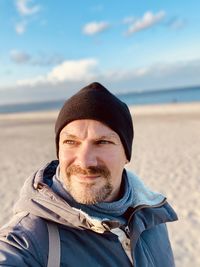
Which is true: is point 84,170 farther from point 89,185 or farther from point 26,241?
point 26,241

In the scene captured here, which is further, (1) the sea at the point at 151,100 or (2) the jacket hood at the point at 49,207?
(1) the sea at the point at 151,100

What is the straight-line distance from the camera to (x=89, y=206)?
1.56 meters

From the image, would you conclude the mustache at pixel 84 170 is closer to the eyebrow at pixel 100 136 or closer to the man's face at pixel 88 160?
the man's face at pixel 88 160

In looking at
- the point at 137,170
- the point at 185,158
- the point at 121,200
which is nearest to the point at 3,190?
the point at 137,170

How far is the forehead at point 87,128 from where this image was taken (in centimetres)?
161

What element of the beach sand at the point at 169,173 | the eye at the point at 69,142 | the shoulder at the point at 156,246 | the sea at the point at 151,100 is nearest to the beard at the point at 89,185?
the eye at the point at 69,142

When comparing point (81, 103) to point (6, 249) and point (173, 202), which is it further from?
point (173, 202)

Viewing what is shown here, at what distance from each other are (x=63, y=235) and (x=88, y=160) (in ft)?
1.13

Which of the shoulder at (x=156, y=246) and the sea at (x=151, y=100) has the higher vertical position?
the sea at (x=151, y=100)

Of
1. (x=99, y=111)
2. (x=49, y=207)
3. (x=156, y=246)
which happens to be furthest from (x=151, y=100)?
(x=49, y=207)

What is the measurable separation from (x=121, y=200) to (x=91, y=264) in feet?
1.18

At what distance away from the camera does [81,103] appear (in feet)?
5.46

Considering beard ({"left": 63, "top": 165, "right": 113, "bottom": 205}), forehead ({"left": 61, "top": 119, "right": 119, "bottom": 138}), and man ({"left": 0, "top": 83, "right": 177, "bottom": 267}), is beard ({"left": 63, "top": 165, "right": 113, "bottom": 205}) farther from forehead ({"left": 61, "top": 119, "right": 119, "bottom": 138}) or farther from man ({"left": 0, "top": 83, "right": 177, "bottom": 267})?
forehead ({"left": 61, "top": 119, "right": 119, "bottom": 138})

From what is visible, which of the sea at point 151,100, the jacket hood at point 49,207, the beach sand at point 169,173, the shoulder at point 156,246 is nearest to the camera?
the jacket hood at point 49,207
